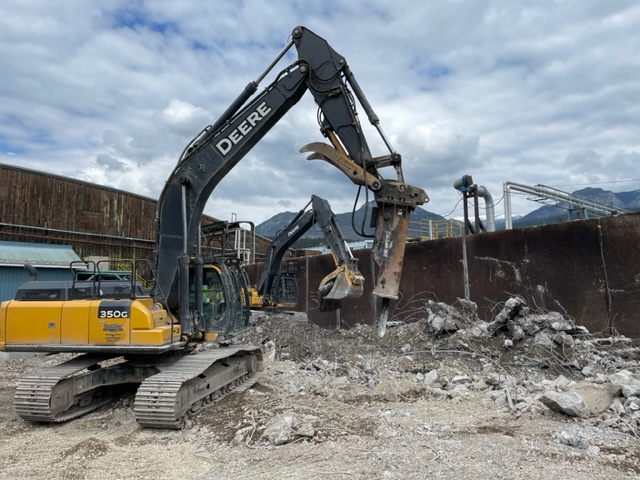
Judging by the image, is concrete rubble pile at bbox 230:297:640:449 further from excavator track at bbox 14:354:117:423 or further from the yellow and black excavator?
excavator track at bbox 14:354:117:423

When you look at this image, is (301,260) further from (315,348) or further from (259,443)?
(259,443)

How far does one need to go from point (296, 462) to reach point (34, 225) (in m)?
22.2

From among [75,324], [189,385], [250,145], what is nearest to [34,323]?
[75,324]

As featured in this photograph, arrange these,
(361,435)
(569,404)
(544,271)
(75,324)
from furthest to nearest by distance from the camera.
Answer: (544,271) < (75,324) < (569,404) < (361,435)

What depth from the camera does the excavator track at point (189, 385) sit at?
550 centimetres

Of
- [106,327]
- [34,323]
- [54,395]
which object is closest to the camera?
[54,395]

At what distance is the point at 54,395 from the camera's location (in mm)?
6023

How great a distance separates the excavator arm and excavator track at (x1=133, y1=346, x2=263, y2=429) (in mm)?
553

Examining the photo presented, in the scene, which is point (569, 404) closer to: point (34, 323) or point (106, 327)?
point (106, 327)

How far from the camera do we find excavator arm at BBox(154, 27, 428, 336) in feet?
22.1

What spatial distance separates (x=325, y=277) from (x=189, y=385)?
19.0ft

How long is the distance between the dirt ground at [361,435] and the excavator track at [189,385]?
185mm

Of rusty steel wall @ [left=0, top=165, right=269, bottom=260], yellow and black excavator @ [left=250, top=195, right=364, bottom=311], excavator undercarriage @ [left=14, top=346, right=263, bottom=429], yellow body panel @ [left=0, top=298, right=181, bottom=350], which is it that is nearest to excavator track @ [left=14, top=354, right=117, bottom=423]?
excavator undercarriage @ [left=14, top=346, right=263, bottom=429]

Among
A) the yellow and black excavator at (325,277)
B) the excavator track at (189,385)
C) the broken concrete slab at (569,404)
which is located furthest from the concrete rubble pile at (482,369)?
the yellow and black excavator at (325,277)
